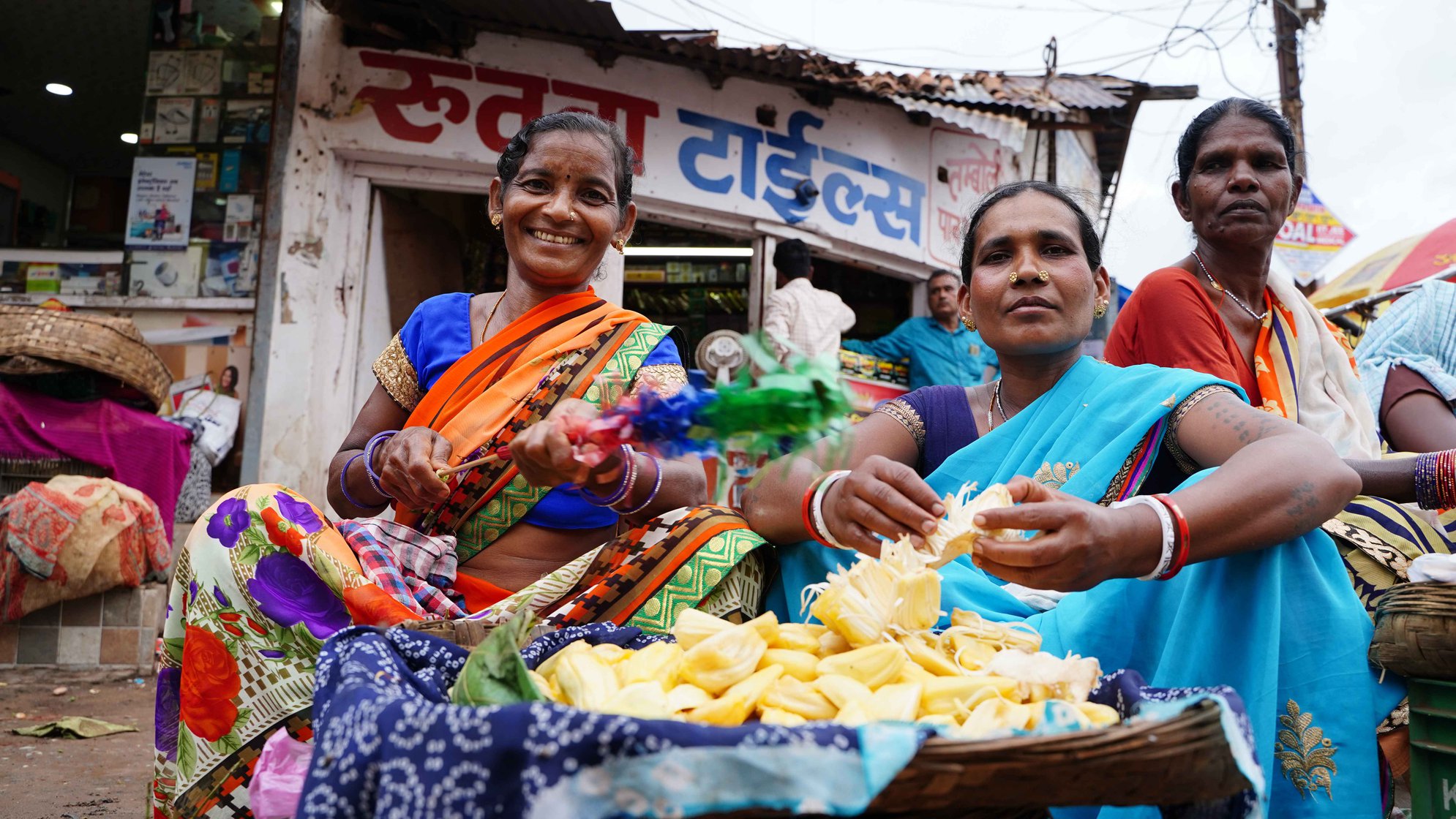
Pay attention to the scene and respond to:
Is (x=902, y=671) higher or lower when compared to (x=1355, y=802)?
higher

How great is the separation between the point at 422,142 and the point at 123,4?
10.1ft

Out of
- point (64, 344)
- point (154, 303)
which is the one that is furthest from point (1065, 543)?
point (154, 303)

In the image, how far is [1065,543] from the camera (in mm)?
1397

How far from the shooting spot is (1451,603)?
152 centimetres

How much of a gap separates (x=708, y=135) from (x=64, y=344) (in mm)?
4256

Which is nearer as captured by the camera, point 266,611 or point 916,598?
point 916,598

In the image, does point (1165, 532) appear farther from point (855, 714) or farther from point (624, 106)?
point (624, 106)

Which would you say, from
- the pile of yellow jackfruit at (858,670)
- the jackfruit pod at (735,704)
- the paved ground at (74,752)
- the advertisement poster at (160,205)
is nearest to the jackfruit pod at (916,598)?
the pile of yellow jackfruit at (858,670)

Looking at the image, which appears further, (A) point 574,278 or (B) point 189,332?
(B) point 189,332

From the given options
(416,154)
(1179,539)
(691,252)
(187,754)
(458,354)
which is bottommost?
(187,754)

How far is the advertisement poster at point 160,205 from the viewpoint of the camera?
6.23 m

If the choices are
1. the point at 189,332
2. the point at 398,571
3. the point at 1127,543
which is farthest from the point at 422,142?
the point at 1127,543

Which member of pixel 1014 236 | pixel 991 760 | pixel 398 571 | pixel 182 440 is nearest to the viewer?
pixel 991 760

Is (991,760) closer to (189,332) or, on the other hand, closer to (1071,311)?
(1071,311)
